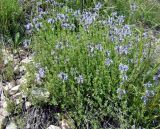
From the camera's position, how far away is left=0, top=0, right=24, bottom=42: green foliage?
3.96 m

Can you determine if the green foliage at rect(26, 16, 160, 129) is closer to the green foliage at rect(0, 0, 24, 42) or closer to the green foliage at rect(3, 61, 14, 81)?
the green foliage at rect(3, 61, 14, 81)

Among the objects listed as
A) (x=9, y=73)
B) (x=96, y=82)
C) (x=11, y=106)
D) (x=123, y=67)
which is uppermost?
(x=123, y=67)

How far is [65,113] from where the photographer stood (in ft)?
10.8

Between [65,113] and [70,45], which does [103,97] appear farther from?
[70,45]

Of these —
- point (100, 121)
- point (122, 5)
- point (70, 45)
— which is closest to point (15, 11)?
point (70, 45)

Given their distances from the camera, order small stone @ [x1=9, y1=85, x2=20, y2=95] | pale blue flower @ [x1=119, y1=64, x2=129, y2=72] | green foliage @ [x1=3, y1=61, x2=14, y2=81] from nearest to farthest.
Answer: pale blue flower @ [x1=119, y1=64, x2=129, y2=72]
small stone @ [x1=9, y1=85, x2=20, y2=95]
green foliage @ [x1=3, y1=61, x2=14, y2=81]

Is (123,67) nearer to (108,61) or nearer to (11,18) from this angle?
(108,61)

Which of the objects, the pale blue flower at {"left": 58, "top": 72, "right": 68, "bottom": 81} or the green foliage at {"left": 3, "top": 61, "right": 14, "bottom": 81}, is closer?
the pale blue flower at {"left": 58, "top": 72, "right": 68, "bottom": 81}

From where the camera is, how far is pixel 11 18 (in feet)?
13.3

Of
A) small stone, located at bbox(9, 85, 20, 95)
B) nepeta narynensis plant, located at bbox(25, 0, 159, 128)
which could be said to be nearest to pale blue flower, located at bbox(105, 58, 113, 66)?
nepeta narynensis plant, located at bbox(25, 0, 159, 128)

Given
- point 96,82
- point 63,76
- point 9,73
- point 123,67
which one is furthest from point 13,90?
point 123,67

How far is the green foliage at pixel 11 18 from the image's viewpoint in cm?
396

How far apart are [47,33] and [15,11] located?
0.66 m

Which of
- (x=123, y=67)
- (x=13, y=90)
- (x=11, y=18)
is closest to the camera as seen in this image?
(x=123, y=67)
